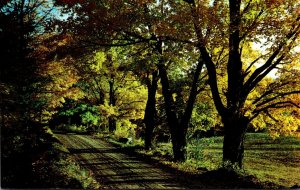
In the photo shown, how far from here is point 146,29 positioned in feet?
53.0

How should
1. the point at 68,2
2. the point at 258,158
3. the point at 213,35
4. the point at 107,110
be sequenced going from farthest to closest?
the point at 107,110, the point at 258,158, the point at 68,2, the point at 213,35

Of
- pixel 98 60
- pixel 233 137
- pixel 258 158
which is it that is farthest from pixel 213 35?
pixel 258 158

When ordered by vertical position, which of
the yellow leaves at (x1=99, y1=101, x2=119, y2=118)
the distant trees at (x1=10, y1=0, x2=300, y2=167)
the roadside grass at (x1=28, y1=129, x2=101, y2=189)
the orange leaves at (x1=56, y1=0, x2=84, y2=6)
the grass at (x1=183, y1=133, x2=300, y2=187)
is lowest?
the grass at (x1=183, y1=133, x2=300, y2=187)

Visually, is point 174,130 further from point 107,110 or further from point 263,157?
point 263,157

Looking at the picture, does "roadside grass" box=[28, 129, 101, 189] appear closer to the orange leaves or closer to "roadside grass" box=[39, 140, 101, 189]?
"roadside grass" box=[39, 140, 101, 189]

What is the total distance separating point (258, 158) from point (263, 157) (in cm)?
94

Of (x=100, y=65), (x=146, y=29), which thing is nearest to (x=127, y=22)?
(x=146, y=29)

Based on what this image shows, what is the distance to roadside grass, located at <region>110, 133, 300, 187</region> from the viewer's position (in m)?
18.6

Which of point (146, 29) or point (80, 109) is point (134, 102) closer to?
point (80, 109)

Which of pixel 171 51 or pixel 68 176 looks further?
pixel 171 51

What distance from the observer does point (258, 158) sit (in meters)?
33.1

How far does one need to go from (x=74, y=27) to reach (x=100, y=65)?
1641 centimetres

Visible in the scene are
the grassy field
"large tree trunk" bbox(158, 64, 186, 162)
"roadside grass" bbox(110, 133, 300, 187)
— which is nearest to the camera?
"roadside grass" bbox(110, 133, 300, 187)

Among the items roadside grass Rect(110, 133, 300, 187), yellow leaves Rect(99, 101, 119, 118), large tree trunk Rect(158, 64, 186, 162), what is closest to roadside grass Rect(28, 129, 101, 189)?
roadside grass Rect(110, 133, 300, 187)
